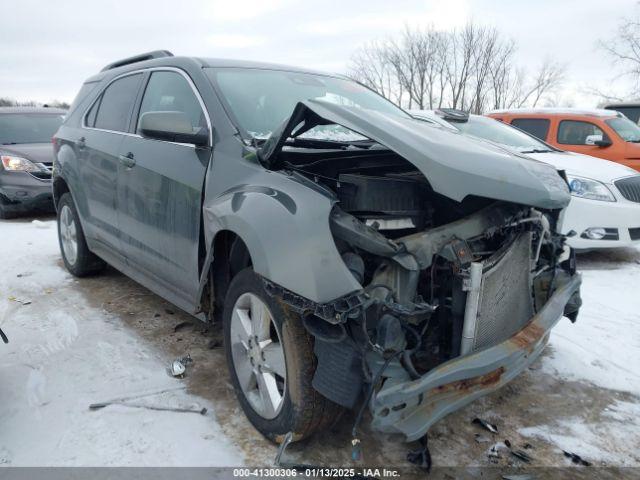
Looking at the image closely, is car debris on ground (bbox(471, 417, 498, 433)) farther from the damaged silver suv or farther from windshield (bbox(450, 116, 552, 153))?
windshield (bbox(450, 116, 552, 153))

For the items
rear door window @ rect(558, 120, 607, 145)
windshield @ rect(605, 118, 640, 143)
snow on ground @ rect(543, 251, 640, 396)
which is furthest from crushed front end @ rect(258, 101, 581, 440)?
windshield @ rect(605, 118, 640, 143)

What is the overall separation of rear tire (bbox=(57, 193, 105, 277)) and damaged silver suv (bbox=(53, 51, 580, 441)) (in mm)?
1674

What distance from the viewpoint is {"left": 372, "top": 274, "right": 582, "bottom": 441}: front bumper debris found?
1931 millimetres

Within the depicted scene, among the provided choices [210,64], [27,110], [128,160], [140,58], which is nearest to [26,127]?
[27,110]

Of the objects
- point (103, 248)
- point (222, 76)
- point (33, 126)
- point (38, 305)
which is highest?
point (222, 76)

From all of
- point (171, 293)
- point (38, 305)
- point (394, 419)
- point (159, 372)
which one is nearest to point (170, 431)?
point (159, 372)

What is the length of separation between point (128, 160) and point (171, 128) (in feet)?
3.11

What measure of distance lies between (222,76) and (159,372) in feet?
6.03

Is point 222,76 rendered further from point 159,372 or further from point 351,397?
point 351,397

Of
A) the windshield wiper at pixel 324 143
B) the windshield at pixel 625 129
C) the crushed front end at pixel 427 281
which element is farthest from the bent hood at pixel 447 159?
the windshield at pixel 625 129

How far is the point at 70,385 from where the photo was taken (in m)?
2.95

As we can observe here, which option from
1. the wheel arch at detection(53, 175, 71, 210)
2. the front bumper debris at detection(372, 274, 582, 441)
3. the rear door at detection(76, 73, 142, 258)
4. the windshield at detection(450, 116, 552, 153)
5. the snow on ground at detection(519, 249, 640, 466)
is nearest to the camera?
the front bumper debris at detection(372, 274, 582, 441)

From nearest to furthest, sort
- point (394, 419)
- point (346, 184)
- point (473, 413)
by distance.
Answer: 1. point (394, 419)
2. point (346, 184)
3. point (473, 413)

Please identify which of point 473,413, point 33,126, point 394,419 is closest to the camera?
point 394,419
